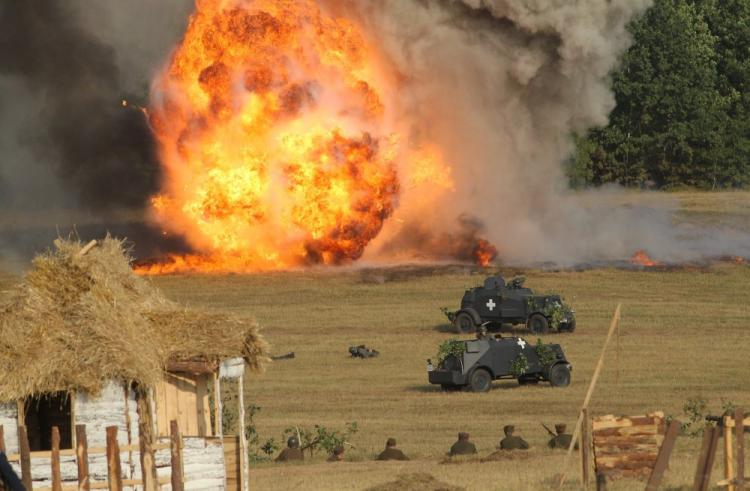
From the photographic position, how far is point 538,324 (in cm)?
4872

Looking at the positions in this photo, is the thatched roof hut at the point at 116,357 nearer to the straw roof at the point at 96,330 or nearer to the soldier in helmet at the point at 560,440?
the straw roof at the point at 96,330

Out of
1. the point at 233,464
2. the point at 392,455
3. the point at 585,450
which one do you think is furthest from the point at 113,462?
the point at 392,455

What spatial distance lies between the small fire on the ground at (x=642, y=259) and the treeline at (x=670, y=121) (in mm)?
24324

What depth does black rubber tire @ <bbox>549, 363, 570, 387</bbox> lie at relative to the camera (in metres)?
39.8

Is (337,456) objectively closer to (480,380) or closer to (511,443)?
(511,443)

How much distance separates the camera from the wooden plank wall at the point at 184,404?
72.0 ft

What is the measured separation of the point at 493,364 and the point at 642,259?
24.2 m

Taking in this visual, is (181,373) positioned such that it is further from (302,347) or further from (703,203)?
(703,203)

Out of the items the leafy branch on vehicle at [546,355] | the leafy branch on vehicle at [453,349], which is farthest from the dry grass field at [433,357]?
the leafy branch on vehicle at [453,349]

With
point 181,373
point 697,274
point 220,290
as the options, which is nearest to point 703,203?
point 697,274

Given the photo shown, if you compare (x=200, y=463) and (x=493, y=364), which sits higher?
(x=493, y=364)

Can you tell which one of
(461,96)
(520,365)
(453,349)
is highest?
(461,96)

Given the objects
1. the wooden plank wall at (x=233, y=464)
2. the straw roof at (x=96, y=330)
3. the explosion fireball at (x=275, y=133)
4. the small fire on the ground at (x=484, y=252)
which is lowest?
the wooden plank wall at (x=233, y=464)

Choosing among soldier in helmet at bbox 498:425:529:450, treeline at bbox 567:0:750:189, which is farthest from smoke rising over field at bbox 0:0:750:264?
soldier in helmet at bbox 498:425:529:450
